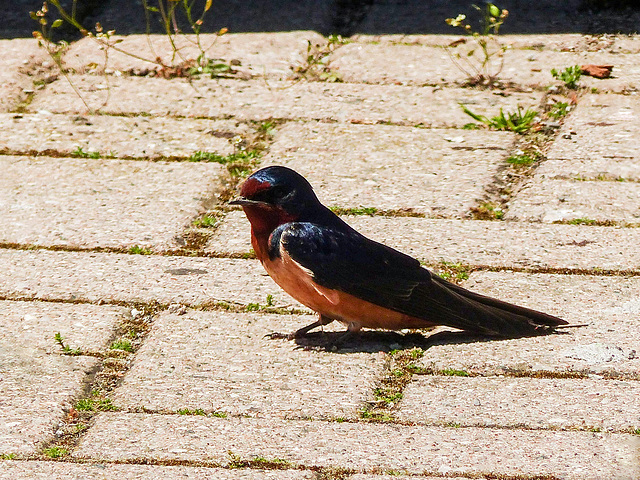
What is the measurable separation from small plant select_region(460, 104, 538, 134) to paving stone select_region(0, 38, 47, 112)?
2.33m

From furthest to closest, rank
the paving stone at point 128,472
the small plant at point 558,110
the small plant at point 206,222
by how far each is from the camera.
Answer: the small plant at point 558,110
the small plant at point 206,222
the paving stone at point 128,472

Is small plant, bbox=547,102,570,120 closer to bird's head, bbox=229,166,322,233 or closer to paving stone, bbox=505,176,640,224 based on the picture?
paving stone, bbox=505,176,640,224

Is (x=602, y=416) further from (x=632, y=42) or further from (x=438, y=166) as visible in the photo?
(x=632, y=42)

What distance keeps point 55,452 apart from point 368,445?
811 millimetres

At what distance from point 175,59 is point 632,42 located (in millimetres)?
2579

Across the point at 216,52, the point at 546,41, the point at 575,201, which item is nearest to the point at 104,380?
the point at 575,201

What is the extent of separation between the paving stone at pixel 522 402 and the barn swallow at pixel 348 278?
0.32m

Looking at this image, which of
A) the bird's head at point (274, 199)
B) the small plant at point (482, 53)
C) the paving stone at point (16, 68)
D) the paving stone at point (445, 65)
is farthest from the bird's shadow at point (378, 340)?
the paving stone at point (16, 68)

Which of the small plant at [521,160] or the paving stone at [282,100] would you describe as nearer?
the small plant at [521,160]

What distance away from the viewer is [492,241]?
425 centimetres

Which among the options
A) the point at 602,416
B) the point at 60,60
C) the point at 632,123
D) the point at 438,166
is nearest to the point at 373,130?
the point at 438,166

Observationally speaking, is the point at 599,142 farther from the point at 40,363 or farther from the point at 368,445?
the point at 40,363

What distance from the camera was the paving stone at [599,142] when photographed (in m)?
A: 4.83

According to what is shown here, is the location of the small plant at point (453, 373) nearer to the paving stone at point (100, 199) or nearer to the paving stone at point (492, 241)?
the paving stone at point (492, 241)
